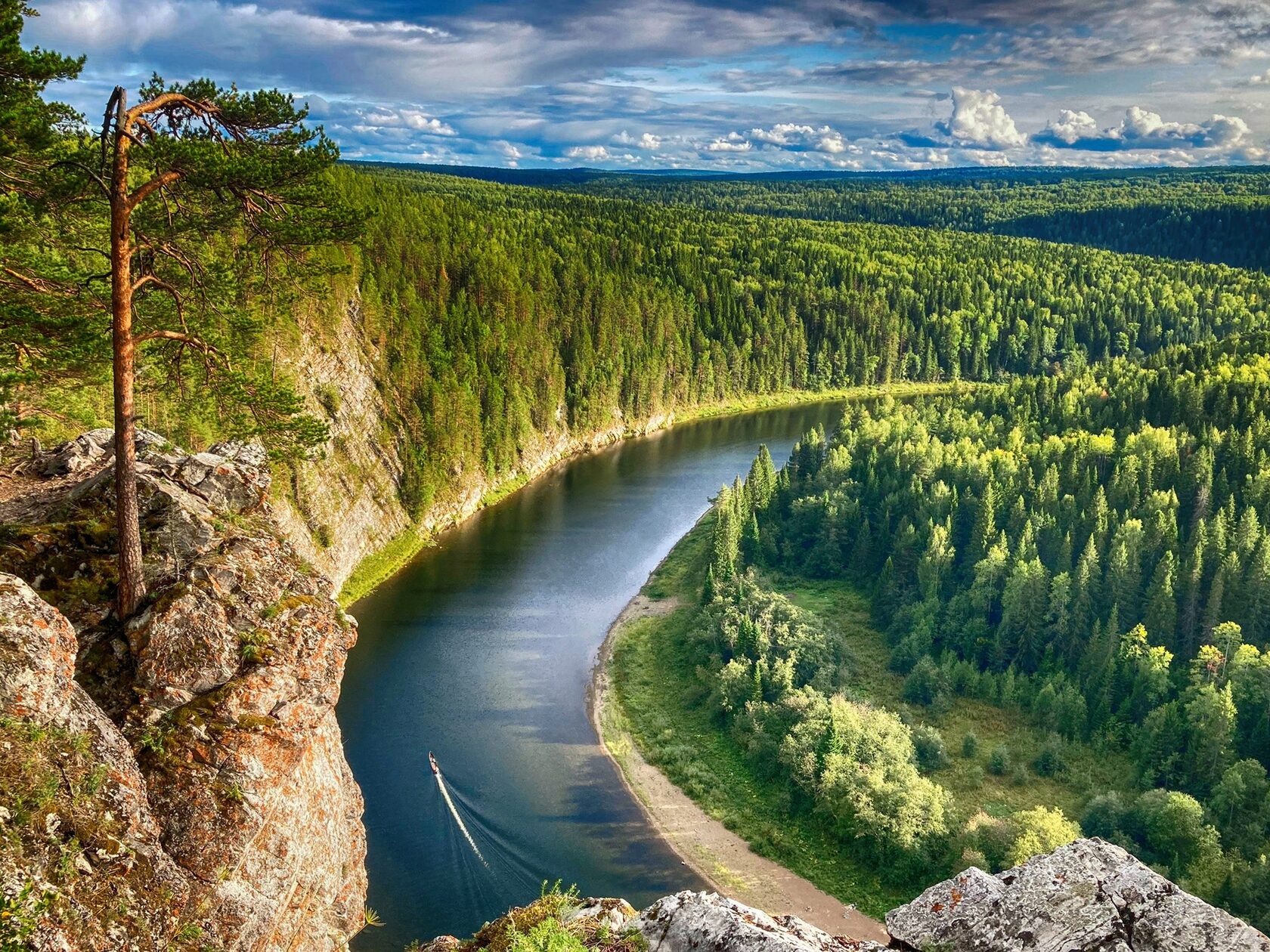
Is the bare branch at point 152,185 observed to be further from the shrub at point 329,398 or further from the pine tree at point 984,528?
the pine tree at point 984,528

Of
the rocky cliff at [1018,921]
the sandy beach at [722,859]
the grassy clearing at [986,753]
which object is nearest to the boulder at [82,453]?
the rocky cliff at [1018,921]

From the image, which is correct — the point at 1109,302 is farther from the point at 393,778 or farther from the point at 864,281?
the point at 393,778

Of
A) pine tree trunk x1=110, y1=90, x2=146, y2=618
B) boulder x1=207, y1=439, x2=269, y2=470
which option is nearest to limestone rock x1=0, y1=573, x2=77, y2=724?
pine tree trunk x1=110, y1=90, x2=146, y2=618

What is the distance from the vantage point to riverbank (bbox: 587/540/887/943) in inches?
1286

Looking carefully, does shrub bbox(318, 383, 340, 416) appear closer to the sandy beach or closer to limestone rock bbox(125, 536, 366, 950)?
the sandy beach

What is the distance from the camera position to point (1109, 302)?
16050 centimetres

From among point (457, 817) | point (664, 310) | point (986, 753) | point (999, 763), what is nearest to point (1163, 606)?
point (986, 753)

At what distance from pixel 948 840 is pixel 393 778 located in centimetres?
2316

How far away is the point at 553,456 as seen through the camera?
92812 mm

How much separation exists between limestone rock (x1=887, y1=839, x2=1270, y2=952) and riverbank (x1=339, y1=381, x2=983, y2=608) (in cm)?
4937

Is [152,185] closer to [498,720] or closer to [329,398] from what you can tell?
[498,720]

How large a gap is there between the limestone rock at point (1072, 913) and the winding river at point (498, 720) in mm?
24993

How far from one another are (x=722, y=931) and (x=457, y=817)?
96.3ft

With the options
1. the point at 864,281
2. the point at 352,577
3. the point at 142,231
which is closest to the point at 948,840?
the point at 142,231
